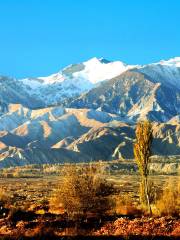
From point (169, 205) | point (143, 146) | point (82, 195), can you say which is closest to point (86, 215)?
point (82, 195)

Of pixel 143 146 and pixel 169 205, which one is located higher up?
pixel 143 146

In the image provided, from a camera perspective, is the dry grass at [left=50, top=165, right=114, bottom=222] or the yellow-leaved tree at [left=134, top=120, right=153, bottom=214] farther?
the yellow-leaved tree at [left=134, top=120, right=153, bottom=214]

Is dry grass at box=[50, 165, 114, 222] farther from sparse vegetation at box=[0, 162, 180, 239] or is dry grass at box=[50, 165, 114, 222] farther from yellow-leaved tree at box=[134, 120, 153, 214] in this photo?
yellow-leaved tree at box=[134, 120, 153, 214]

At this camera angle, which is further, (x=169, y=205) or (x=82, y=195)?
(x=169, y=205)

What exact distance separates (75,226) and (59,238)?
3.88m

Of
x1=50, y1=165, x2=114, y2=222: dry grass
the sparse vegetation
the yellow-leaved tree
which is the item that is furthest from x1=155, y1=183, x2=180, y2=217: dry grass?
x1=50, y1=165, x2=114, y2=222: dry grass

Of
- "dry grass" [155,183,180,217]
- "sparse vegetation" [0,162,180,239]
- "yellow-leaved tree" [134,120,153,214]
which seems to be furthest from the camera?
"dry grass" [155,183,180,217]

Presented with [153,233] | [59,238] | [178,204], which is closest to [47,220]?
[59,238]

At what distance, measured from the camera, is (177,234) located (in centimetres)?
3212

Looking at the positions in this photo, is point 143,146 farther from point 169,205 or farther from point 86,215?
point 86,215

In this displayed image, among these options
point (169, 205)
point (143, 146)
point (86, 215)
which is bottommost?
point (86, 215)

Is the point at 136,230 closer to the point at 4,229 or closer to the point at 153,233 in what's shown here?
the point at 153,233

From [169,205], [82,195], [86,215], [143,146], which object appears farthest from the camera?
[169,205]

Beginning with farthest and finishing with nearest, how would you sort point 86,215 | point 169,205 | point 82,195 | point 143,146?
→ point 169,205
point 143,146
point 82,195
point 86,215
